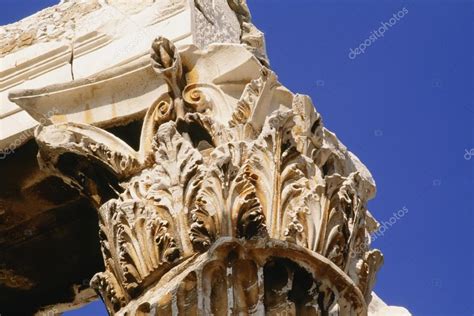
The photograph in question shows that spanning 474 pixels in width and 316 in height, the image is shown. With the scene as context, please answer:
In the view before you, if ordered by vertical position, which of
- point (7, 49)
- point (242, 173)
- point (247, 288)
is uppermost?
point (7, 49)

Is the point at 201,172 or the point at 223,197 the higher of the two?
the point at 201,172

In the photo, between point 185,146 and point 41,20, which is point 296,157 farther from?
point 41,20

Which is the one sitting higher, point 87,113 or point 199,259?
point 87,113

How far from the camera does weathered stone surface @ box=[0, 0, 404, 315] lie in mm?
9688

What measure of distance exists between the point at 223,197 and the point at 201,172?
1.24 feet

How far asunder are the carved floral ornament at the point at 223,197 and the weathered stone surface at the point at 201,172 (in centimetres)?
1

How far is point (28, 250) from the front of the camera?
13.1m

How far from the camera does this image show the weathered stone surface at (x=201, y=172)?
9688 millimetres

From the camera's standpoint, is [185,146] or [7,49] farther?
[7,49]

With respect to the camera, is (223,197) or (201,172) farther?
(201,172)

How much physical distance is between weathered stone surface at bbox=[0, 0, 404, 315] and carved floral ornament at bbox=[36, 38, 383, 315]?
1 centimetres

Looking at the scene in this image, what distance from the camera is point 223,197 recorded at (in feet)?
32.0

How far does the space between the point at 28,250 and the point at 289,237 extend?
3.87m

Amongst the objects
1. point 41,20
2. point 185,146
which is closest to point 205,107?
point 185,146
